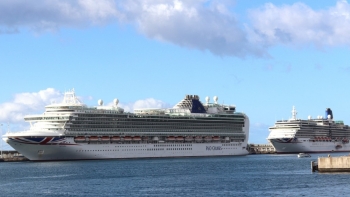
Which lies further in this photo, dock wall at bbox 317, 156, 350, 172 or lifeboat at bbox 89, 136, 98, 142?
lifeboat at bbox 89, 136, 98, 142

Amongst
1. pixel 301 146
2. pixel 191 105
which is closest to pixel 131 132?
pixel 191 105

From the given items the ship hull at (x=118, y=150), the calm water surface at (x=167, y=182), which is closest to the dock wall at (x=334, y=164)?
the calm water surface at (x=167, y=182)

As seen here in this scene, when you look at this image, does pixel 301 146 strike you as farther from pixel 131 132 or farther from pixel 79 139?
pixel 79 139

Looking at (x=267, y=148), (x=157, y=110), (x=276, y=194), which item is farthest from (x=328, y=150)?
(x=276, y=194)

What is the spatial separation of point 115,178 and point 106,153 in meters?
37.9

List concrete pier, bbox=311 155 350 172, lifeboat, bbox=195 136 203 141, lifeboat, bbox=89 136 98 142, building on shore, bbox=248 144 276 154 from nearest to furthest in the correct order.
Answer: concrete pier, bbox=311 155 350 172
lifeboat, bbox=89 136 98 142
lifeboat, bbox=195 136 203 141
building on shore, bbox=248 144 276 154

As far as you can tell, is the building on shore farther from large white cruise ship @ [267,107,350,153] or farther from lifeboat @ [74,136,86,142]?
lifeboat @ [74,136,86,142]

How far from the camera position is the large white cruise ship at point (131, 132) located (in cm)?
10200

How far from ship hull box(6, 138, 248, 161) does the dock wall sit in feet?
155

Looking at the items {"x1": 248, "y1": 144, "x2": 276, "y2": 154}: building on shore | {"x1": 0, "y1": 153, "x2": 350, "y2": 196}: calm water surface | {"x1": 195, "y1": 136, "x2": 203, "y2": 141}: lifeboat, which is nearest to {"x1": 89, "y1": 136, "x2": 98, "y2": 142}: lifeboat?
{"x1": 0, "y1": 153, "x2": 350, "y2": 196}: calm water surface

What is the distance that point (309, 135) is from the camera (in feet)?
508

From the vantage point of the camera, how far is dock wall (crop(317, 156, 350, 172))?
63.9 meters

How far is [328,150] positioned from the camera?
160 m

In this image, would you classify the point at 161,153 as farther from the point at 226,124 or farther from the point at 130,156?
the point at 226,124
